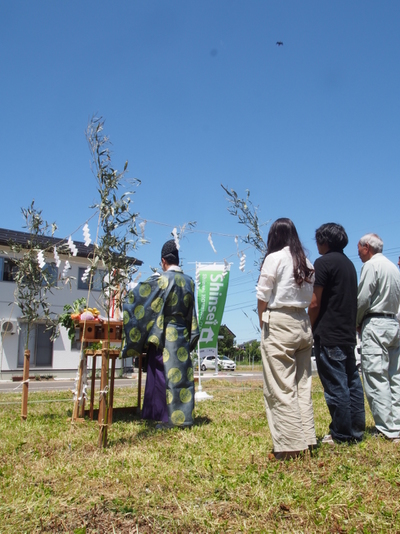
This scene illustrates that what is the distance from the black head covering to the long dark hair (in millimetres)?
1611

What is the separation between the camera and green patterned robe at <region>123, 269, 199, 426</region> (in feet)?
14.9

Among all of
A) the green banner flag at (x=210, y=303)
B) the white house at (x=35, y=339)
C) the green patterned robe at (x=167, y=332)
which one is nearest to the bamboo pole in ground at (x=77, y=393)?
the green patterned robe at (x=167, y=332)

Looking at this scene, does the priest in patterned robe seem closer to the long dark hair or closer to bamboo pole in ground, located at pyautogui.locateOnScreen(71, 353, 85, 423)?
bamboo pole in ground, located at pyautogui.locateOnScreen(71, 353, 85, 423)

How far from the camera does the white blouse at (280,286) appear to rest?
130 inches

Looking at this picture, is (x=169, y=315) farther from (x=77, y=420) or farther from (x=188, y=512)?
(x=188, y=512)

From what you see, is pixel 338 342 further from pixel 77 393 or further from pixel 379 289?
pixel 77 393

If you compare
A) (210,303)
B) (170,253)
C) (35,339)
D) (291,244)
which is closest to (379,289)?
(291,244)

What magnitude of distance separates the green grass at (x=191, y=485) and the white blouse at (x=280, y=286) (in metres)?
1.01

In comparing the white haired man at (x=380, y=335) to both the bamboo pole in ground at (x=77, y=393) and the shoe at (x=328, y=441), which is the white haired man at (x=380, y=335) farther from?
the bamboo pole in ground at (x=77, y=393)

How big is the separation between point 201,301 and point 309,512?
728 cm

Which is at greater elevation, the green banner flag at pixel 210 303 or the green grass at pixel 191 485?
the green banner flag at pixel 210 303

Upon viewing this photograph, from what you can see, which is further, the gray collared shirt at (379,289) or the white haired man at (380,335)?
the gray collared shirt at (379,289)

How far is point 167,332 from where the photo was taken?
4.66 meters

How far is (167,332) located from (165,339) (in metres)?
0.07
